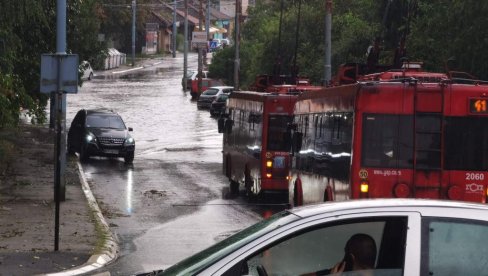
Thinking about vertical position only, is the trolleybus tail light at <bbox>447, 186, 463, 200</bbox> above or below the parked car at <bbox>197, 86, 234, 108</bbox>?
above

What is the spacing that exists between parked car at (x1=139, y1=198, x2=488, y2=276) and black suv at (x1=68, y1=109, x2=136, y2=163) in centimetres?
3153

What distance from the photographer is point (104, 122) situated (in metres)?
39.4

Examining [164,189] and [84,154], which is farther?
[84,154]

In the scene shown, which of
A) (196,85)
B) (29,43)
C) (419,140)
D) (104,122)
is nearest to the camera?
(419,140)

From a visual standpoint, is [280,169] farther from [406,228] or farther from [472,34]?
[406,228]

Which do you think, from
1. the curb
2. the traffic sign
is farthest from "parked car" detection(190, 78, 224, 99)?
the traffic sign

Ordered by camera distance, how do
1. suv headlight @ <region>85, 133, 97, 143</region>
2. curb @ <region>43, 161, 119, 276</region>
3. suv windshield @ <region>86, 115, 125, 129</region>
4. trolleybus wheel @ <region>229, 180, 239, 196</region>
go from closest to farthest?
curb @ <region>43, 161, 119, 276</region> → trolleybus wheel @ <region>229, 180, 239, 196</region> → suv headlight @ <region>85, 133, 97, 143</region> → suv windshield @ <region>86, 115, 125, 129</region>

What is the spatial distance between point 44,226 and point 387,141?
6.77 m

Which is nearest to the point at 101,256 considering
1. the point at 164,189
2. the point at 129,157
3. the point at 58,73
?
the point at 58,73

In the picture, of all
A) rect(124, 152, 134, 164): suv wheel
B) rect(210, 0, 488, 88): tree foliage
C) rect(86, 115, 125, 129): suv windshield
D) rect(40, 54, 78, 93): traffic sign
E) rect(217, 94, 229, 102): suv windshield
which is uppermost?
rect(210, 0, 488, 88): tree foliage

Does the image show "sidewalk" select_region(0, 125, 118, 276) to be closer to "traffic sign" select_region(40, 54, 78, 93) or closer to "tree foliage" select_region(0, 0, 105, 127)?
"tree foliage" select_region(0, 0, 105, 127)

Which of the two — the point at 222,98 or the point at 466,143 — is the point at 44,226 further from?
the point at 222,98

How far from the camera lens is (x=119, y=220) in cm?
2267

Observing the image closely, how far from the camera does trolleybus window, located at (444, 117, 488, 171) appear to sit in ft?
51.8
